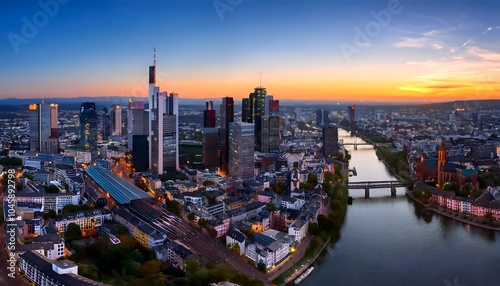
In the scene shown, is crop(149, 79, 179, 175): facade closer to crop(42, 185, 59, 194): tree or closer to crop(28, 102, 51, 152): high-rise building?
crop(42, 185, 59, 194): tree

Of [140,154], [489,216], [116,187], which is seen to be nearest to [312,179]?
[489,216]

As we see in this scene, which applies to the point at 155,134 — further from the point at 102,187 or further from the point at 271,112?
the point at 271,112

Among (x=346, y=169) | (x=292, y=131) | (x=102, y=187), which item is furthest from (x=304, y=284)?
(x=292, y=131)

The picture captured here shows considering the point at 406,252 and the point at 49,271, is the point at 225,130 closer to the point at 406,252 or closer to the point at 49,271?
the point at 406,252

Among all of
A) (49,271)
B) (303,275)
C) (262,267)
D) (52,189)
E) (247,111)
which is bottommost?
(303,275)

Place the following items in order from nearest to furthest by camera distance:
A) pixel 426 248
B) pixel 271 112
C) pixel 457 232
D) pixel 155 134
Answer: pixel 426 248 < pixel 457 232 < pixel 155 134 < pixel 271 112

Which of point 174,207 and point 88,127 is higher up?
point 88,127
